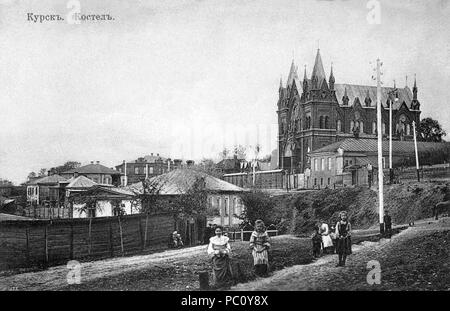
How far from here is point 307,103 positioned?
A: 12711 millimetres

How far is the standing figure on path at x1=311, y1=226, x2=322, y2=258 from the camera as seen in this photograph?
352 inches

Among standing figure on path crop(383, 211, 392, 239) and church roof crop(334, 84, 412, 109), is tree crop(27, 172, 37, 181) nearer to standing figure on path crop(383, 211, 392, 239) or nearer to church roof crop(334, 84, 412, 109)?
church roof crop(334, 84, 412, 109)

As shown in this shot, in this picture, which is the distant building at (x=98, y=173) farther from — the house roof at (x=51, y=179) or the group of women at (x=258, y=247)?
the group of women at (x=258, y=247)

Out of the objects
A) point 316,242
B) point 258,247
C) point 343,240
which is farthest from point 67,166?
point 343,240

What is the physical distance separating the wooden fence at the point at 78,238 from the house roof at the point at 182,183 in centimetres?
74

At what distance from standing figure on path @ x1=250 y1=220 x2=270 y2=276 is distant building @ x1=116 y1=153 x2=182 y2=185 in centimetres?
330

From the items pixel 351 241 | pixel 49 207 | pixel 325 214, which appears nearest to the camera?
pixel 351 241

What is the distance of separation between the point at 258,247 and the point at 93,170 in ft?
16.4

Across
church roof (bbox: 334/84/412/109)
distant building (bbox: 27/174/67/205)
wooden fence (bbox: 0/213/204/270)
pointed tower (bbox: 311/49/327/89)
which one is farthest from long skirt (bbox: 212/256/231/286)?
distant building (bbox: 27/174/67/205)

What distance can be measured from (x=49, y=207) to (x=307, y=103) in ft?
21.8

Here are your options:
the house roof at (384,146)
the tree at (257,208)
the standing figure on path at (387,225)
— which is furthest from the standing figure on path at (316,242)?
the house roof at (384,146)

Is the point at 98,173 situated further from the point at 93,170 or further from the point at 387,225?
the point at 387,225
